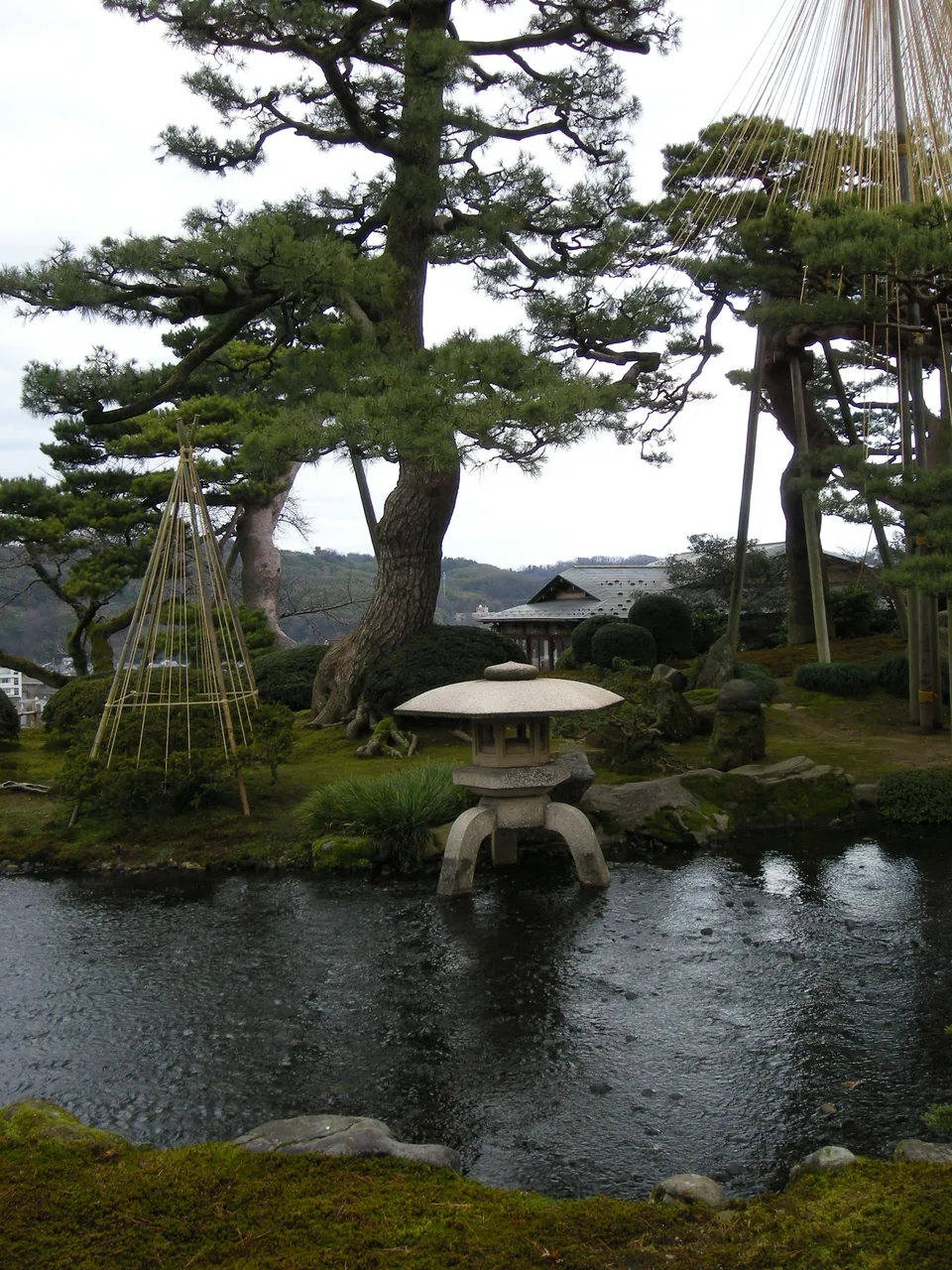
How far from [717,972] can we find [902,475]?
250 inches

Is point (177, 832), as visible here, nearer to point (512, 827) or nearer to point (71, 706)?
point (512, 827)

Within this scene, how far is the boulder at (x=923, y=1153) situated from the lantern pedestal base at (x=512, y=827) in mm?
3726

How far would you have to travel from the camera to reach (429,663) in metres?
10.8

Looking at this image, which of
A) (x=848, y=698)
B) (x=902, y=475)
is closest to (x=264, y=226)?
(x=902, y=475)

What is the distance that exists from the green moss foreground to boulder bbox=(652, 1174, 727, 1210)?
100 millimetres

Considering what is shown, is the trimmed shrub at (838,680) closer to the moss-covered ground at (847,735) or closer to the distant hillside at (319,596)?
the moss-covered ground at (847,735)

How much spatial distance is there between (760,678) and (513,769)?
25.3 ft

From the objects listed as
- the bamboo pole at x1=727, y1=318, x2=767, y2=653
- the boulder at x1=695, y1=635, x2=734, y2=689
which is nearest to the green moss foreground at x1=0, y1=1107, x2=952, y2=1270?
the boulder at x1=695, y1=635, x2=734, y2=689

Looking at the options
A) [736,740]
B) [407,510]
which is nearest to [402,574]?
[407,510]

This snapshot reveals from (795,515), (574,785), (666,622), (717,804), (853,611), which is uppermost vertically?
(795,515)

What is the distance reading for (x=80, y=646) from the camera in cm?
1532

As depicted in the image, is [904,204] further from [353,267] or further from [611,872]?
[611,872]

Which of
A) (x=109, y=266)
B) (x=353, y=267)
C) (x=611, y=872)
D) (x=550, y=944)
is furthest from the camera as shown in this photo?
(x=353, y=267)

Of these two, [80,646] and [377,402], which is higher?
[377,402]
